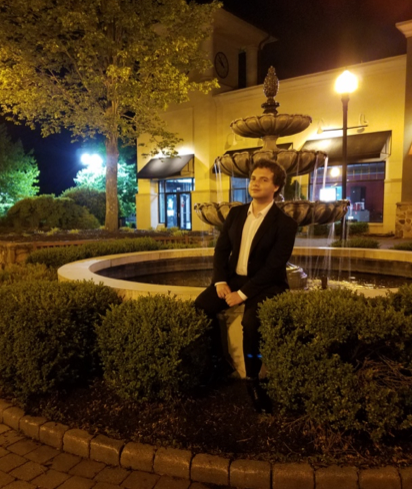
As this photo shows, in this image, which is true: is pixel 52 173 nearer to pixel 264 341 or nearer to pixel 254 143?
pixel 254 143

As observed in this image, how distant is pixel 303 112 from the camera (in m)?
22.1

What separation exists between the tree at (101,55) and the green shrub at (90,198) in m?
6.81

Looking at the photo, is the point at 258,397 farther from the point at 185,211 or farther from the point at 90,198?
the point at 185,211

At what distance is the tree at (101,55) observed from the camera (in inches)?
571

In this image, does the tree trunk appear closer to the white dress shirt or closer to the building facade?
the building facade

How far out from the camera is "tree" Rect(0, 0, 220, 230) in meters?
14.5

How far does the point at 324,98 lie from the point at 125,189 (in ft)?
54.2

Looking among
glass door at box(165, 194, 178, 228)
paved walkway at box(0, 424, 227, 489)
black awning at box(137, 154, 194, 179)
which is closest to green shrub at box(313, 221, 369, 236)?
black awning at box(137, 154, 194, 179)

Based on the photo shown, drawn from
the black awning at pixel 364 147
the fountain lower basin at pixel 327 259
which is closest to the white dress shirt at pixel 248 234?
the fountain lower basin at pixel 327 259

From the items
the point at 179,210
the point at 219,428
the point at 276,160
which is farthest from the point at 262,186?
the point at 179,210

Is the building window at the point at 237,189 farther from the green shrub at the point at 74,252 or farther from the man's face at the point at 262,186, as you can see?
the man's face at the point at 262,186

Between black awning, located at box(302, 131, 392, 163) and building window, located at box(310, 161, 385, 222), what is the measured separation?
1144 mm

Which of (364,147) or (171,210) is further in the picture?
(171,210)

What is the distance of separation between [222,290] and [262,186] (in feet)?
3.09
